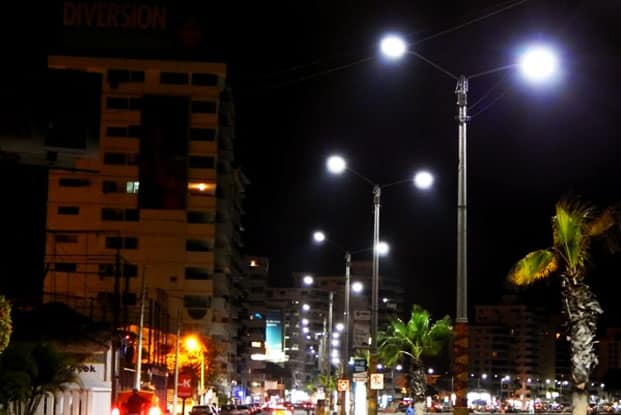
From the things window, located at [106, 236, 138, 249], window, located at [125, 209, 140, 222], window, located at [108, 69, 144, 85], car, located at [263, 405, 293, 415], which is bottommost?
car, located at [263, 405, 293, 415]

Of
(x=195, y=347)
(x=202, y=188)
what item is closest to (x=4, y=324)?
(x=195, y=347)

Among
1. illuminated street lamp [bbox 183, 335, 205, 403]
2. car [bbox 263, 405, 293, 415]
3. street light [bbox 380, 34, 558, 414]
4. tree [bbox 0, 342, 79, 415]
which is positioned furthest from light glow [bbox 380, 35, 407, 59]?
illuminated street lamp [bbox 183, 335, 205, 403]

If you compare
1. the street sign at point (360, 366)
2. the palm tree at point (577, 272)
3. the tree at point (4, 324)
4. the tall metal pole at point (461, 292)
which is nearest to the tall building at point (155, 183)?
the street sign at point (360, 366)

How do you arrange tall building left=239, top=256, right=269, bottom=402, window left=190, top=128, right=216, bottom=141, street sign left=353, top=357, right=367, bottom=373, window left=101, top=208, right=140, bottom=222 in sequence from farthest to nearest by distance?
tall building left=239, top=256, right=269, bottom=402 < window left=190, top=128, right=216, bottom=141 < window left=101, top=208, right=140, bottom=222 < street sign left=353, top=357, right=367, bottom=373

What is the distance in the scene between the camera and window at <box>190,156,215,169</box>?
10825 centimetres

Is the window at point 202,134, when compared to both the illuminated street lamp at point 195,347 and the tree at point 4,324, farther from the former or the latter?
the tree at point 4,324

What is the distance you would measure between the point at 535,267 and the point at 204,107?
8441 cm

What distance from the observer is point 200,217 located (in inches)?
4277

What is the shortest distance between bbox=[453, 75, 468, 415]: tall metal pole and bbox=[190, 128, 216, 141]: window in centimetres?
8792

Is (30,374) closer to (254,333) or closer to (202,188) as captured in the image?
(202,188)

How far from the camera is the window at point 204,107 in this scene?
10806cm

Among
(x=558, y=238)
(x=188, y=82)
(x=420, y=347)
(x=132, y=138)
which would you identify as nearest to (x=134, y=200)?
(x=132, y=138)

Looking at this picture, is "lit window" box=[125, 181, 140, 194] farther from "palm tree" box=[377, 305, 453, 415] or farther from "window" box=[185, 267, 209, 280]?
"palm tree" box=[377, 305, 453, 415]

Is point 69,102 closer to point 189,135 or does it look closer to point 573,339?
point 573,339
